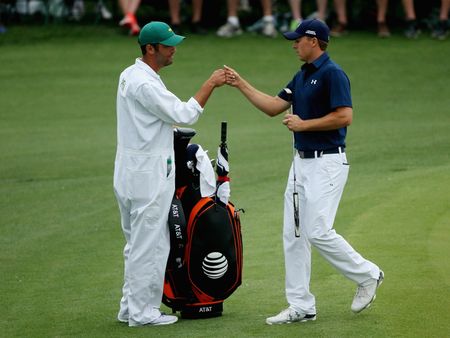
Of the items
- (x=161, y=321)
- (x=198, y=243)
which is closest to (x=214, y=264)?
(x=198, y=243)

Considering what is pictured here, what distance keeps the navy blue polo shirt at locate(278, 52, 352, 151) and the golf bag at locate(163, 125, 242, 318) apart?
2.05ft

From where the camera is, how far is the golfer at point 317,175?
798cm

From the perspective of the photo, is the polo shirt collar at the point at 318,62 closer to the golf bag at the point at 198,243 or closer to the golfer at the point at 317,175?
the golfer at the point at 317,175

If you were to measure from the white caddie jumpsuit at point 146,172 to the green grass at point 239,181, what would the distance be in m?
0.37

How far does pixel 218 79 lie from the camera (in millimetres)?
8359

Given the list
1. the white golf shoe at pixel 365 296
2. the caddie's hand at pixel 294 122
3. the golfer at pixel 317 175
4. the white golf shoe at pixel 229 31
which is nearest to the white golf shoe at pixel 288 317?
the golfer at pixel 317 175

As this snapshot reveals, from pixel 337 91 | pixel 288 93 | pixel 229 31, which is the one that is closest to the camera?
pixel 337 91

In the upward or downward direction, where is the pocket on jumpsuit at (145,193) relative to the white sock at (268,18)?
upward

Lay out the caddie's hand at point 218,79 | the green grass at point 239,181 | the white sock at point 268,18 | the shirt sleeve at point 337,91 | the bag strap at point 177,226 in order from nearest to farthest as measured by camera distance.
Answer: the shirt sleeve at point 337,91, the bag strap at point 177,226, the caddie's hand at point 218,79, the green grass at point 239,181, the white sock at point 268,18

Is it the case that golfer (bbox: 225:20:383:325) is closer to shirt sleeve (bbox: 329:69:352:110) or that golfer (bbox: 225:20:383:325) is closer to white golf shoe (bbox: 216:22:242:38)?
shirt sleeve (bbox: 329:69:352:110)

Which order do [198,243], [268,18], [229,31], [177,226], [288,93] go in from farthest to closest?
[229,31] < [268,18] < [288,93] < [198,243] < [177,226]

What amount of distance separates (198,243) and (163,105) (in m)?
1.07

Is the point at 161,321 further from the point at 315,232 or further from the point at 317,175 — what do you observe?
the point at 317,175

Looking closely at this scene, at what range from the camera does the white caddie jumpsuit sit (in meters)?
8.05
